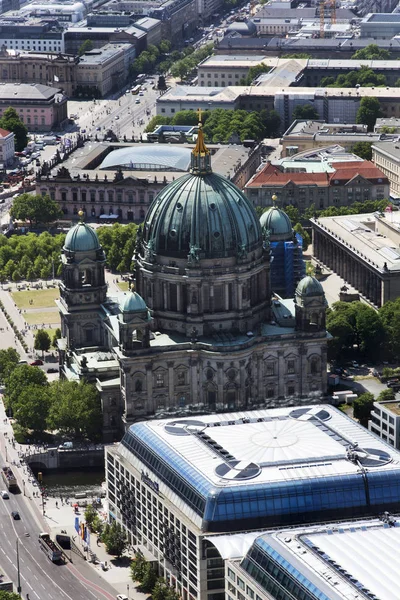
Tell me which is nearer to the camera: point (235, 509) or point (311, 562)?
point (311, 562)

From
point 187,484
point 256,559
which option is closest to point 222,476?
point 187,484

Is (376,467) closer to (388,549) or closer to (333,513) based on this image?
(333,513)

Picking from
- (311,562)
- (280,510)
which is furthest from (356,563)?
(280,510)

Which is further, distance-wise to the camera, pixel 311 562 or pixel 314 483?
pixel 314 483

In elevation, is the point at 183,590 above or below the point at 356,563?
below

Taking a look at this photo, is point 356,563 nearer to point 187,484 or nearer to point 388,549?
point 388,549

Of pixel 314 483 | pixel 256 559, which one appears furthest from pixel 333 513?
pixel 256 559

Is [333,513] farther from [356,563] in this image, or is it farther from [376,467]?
[356,563]
